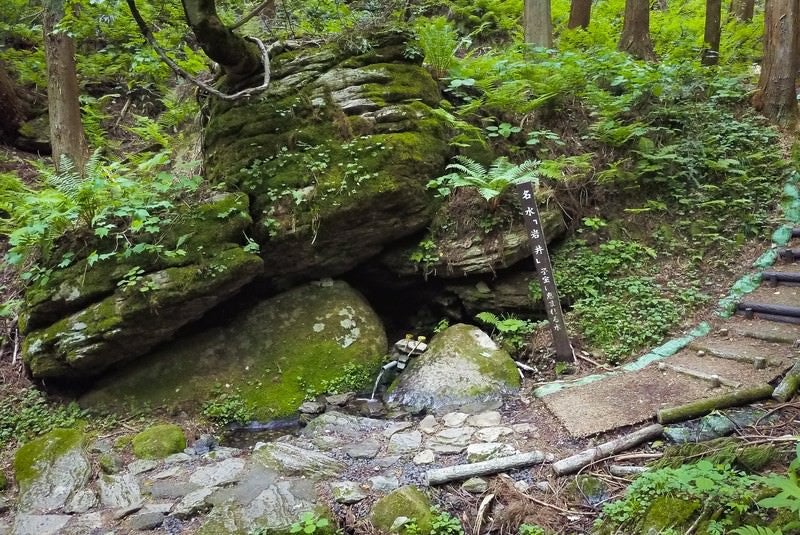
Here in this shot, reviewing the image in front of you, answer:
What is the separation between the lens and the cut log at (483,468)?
13.0ft

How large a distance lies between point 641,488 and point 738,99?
802 cm

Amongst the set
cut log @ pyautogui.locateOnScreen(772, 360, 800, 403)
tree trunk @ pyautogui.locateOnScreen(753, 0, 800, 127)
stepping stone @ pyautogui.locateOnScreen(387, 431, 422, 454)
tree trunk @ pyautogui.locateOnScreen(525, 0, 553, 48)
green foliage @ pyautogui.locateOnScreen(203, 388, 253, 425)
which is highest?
tree trunk @ pyautogui.locateOnScreen(525, 0, 553, 48)

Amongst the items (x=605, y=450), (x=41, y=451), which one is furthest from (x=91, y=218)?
(x=605, y=450)

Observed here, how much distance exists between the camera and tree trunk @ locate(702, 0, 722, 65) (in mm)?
10914

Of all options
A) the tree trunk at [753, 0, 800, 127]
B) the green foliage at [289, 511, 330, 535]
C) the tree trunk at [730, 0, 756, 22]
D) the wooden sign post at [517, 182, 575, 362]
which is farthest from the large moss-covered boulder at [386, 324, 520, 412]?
the tree trunk at [730, 0, 756, 22]

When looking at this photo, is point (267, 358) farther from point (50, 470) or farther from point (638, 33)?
point (638, 33)

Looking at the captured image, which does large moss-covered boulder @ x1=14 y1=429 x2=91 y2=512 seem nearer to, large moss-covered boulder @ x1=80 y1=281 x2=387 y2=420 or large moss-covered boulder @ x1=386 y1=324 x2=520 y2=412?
large moss-covered boulder @ x1=80 y1=281 x2=387 y2=420

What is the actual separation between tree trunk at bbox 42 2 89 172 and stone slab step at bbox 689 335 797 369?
352 inches

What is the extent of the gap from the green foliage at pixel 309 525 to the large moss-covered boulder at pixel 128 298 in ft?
10.6

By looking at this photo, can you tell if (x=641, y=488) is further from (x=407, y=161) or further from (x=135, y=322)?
(x=135, y=322)

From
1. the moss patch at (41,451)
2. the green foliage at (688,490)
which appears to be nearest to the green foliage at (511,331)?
the green foliage at (688,490)

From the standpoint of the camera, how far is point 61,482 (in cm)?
457

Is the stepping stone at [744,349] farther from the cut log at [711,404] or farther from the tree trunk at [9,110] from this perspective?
the tree trunk at [9,110]

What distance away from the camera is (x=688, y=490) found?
315 cm
